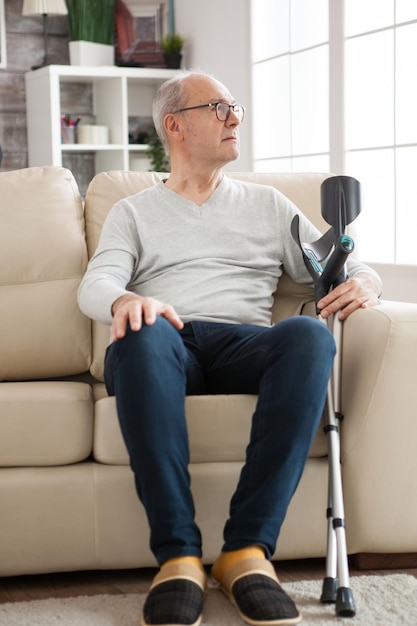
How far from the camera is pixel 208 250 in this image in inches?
91.4

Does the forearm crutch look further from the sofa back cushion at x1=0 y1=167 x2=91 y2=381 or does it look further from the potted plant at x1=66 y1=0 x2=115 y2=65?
the potted plant at x1=66 y1=0 x2=115 y2=65

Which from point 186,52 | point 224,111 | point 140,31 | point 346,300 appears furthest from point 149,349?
point 140,31

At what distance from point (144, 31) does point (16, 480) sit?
4.09m

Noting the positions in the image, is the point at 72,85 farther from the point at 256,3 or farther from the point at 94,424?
the point at 94,424

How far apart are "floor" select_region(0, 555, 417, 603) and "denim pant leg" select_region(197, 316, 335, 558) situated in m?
0.32

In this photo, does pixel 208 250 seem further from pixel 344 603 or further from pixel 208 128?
pixel 344 603

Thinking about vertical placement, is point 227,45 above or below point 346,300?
above

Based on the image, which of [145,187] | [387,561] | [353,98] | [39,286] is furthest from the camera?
[353,98]

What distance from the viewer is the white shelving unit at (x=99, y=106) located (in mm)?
5078

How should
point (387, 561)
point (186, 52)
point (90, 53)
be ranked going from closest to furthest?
point (387, 561)
point (90, 53)
point (186, 52)

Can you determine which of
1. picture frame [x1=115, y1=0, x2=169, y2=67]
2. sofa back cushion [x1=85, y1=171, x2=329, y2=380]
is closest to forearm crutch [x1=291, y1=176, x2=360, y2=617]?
sofa back cushion [x1=85, y1=171, x2=329, y2=380]

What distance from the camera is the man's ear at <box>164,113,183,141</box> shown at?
8.05 feet

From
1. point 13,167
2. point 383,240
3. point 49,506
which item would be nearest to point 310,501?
point 49,506

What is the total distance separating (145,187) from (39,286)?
420mm
